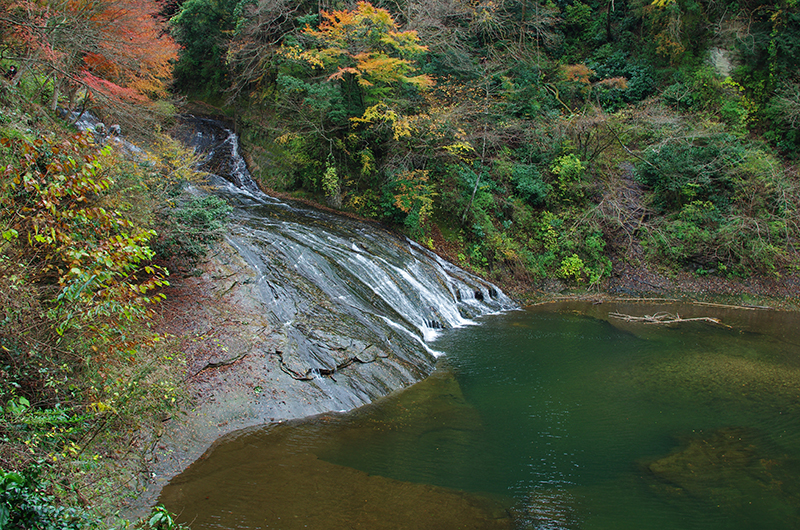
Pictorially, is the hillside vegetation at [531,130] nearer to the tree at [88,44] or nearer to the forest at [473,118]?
the forest at [473,118]

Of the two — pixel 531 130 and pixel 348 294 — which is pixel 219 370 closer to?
pixel 348 294

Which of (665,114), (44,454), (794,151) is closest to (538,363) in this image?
(44,454)

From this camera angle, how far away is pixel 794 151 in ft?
63.7

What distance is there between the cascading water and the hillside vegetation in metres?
1.95

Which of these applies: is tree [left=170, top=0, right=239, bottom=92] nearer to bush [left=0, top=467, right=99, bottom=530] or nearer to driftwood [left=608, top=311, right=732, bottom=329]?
driftwood [left=608, top=311, right=732, bottom=329]

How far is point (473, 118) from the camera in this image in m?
18.0

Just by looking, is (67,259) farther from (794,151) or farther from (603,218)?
(794,151)

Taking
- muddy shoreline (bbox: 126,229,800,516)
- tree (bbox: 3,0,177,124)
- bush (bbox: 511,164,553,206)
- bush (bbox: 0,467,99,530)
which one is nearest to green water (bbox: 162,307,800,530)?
muddy shoreline (bbox: 126,229,800,516)

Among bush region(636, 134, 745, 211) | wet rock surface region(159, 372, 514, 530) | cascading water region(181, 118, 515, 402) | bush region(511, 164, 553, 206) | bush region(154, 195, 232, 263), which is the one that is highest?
bush region(636, 134, 745, 211)

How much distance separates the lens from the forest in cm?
1002

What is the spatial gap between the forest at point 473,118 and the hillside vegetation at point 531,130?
9cm

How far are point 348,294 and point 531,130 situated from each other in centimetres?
1231

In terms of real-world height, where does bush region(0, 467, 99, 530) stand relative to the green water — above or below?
above

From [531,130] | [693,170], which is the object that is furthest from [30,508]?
[693,170]
